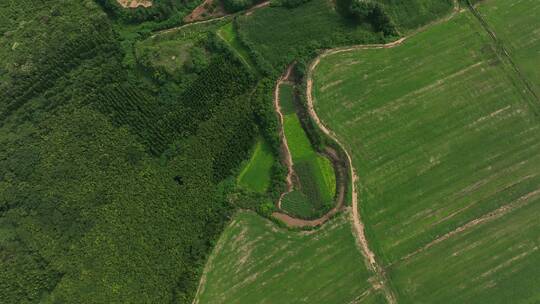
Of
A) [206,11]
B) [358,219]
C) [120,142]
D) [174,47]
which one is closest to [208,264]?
[120,142]

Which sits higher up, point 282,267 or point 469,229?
point 282,267

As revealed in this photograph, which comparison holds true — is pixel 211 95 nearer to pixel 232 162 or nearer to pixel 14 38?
pixel 232 162

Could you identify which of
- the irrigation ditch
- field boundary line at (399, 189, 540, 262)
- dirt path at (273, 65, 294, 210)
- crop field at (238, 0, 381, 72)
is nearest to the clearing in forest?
crop field at (238, 0, 381, 72)

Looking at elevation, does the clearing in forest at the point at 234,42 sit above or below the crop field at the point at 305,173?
above

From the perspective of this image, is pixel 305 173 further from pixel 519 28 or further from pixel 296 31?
pixel 519 28

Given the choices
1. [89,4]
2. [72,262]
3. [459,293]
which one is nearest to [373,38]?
[459,293]

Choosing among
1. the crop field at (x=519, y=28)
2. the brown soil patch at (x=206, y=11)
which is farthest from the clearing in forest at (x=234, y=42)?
the crop field at (x=519, y=28)

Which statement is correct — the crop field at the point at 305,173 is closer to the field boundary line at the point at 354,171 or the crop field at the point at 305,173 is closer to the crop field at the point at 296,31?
the field boundary line at the point at 354,171
